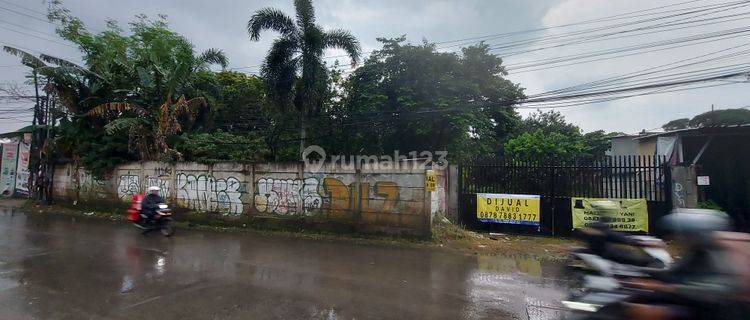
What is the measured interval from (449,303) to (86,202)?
16.0m

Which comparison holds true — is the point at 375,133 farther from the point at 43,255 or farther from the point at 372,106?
the point at 43,255

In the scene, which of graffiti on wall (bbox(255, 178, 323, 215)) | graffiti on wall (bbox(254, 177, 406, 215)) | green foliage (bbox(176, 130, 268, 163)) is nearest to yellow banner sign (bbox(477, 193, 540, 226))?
graffiti on wall (bbox(254, 177, 406, 215))

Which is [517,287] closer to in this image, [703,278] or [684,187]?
[703,278]

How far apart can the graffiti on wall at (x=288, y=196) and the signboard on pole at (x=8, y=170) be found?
1858 cm

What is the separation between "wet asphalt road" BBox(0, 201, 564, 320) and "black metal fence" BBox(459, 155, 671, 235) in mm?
2823

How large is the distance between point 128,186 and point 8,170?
1296cm

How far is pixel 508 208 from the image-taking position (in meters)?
10.6

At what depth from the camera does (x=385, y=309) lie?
16.3ft

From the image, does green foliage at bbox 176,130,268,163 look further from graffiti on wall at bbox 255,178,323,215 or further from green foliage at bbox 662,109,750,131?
green foliage at bbox 662,109,750,131

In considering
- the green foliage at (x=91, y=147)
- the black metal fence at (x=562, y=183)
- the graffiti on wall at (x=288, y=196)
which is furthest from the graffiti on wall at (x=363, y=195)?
the green foliage at (x=91, y=147)

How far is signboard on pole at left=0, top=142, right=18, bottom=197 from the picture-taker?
2134 cm

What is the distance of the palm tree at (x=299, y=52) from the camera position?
49.8 ft

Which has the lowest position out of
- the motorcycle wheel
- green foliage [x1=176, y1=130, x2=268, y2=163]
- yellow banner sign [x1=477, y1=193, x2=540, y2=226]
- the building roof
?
the motorcycle wheel

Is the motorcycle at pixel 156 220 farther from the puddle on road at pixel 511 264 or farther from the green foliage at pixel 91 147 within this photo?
the puddle on road at pixel 511 264
